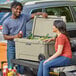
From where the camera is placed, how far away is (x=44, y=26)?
5977 mm

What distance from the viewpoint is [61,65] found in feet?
17.1

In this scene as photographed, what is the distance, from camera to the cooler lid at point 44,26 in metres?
5.89

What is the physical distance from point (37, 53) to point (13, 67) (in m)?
0.82

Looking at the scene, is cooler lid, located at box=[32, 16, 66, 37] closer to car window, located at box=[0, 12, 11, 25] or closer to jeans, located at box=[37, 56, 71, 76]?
jeans, located at box=[37, 56, 71, 76]

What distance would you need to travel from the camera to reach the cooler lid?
589cm

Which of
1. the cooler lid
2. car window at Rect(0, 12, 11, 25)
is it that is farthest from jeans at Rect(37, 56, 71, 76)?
car window at Rect(0, 12, 11, 25)

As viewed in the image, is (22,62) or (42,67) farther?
(22,62)

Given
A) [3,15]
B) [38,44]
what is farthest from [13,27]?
[3,15]

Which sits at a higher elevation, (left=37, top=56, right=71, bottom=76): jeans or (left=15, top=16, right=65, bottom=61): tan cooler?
(left=15, top=16, right=65, bottom=61): tan cooler

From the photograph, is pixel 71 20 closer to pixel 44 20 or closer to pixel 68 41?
pixel 44 20

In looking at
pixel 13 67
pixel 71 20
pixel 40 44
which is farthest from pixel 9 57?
pixel 71 20

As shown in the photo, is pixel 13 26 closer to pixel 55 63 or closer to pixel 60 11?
pixel 55 63

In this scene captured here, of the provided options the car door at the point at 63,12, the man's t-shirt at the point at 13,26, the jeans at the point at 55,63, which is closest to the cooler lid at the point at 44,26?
the man's t-shirt at the point at 13,26

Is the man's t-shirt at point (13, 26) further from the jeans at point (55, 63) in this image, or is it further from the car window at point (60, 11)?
the car window at point (60, 11)
